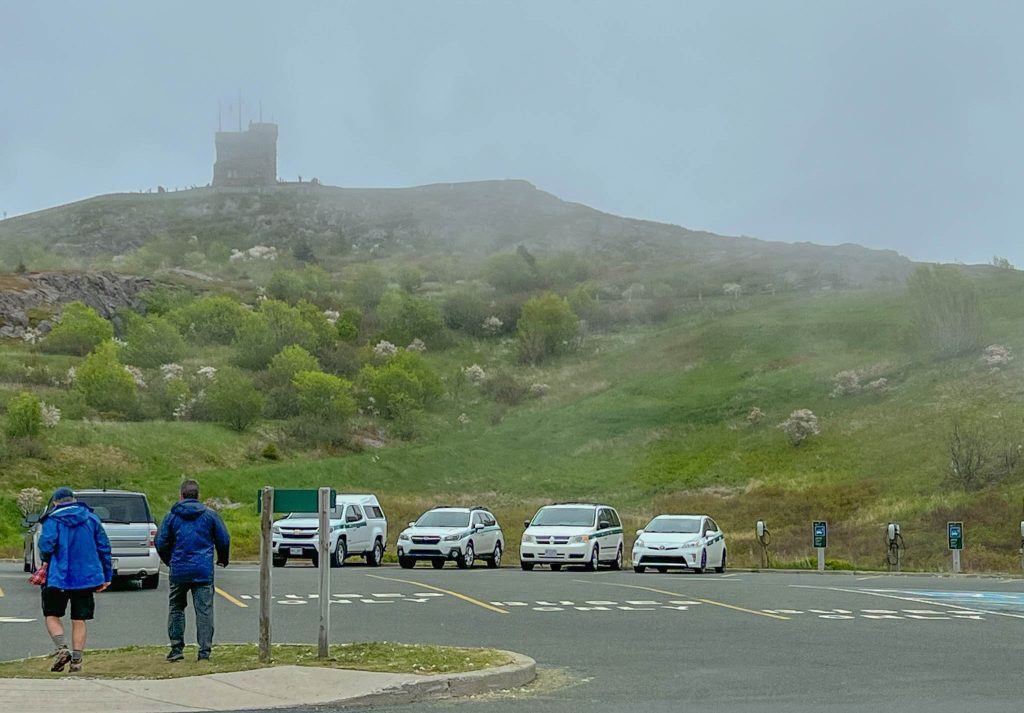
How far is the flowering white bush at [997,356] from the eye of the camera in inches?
3078

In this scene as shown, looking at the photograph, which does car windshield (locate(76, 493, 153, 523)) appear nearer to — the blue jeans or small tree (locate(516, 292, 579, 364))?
the blue jeans

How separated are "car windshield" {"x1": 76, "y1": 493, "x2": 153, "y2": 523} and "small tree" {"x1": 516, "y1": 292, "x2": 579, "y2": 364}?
3558 inches

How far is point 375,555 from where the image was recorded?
36.0m

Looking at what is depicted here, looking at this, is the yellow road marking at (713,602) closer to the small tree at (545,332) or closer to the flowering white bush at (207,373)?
the flowering white bush at (207,373)

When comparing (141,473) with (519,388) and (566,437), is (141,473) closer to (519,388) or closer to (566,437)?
(566,437)

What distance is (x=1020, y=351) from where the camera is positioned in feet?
264

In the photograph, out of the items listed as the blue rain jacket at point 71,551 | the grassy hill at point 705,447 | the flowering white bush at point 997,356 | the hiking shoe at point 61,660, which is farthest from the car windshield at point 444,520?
the flowering white bush at point 997,356

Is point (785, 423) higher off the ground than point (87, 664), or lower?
higher

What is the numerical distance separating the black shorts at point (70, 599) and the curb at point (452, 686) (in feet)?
9.21

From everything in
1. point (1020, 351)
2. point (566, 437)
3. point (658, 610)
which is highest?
point (1020, 351)

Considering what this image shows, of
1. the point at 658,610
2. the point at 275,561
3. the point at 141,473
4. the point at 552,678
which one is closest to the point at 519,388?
the point at 141,473

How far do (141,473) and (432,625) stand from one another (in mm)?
49385

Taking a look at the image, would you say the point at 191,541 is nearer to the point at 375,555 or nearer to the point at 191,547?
the point at 191,547

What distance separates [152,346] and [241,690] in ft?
→ 298
